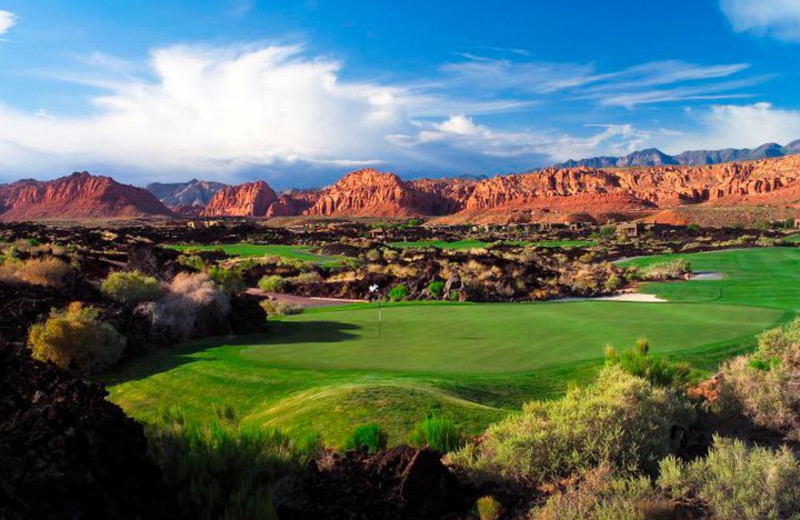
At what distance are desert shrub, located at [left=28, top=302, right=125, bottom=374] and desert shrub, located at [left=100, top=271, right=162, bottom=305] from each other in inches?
199

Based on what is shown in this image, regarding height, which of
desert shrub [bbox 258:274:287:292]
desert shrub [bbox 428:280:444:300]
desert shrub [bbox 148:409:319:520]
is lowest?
desert shrub [bbox 258:274:287:292]

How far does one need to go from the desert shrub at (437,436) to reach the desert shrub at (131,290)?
1409cm

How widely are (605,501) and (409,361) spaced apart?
23.4 feet

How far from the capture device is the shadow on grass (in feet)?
42.1

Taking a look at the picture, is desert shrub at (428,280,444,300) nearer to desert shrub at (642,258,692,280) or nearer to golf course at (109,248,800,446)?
golf course at (109,248,800,446)

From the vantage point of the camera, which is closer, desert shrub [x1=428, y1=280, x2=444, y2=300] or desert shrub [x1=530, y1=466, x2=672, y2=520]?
desert shrub [x1=530, y1=466, x2=672, y2=520]

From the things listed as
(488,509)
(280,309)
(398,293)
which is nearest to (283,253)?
(398,293)

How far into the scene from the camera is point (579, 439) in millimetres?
5906

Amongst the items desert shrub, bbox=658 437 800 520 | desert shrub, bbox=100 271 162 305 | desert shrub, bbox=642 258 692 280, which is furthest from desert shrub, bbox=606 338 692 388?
desert shrub, bbox=642 258 692 280

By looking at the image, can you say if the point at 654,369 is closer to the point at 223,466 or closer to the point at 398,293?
the point at 223,466

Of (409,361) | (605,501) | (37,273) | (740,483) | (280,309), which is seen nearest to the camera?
(605,501)

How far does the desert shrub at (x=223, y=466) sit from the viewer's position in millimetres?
4844

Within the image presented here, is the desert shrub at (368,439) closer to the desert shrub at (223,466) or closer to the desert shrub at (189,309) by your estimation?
the desert shrub at (223,466)

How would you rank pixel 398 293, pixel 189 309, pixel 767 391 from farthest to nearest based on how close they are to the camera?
1. pixel 398 293
2. pixel 189 309
3. pixel 767 391
